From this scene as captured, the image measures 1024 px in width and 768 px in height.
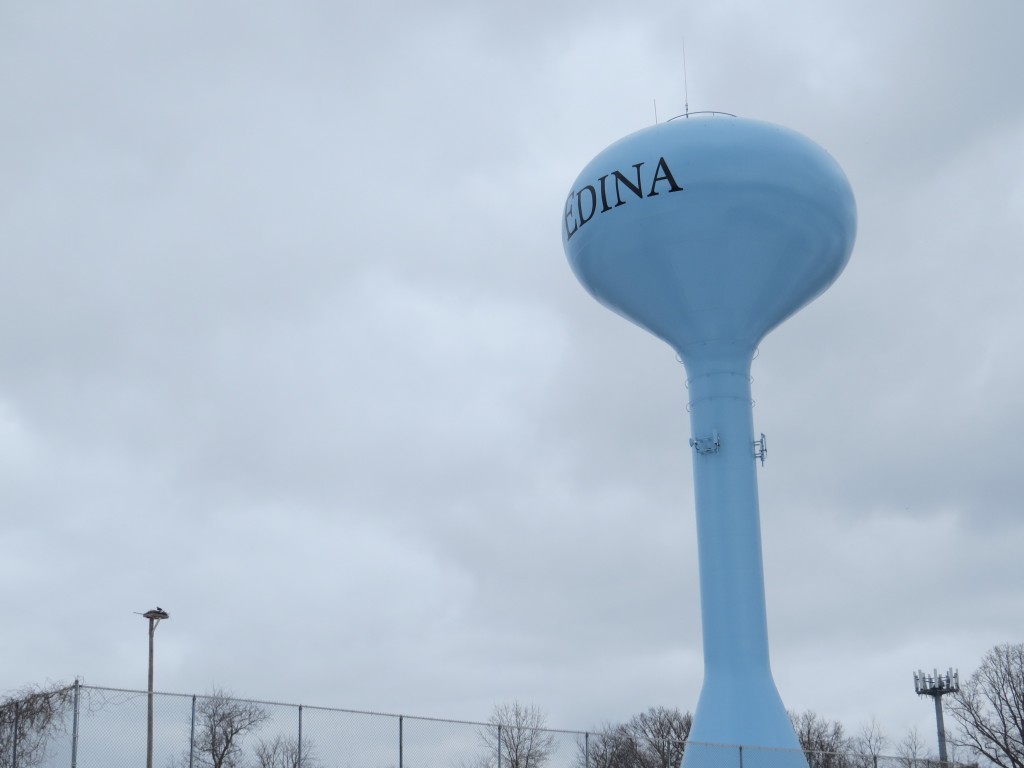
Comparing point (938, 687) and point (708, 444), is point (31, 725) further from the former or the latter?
point (938, 687)

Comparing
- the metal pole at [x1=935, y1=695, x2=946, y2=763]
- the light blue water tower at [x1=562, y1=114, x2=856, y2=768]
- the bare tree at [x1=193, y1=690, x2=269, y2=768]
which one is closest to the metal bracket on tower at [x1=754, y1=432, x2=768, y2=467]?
the light blue water tower at [x1=562, y1=114, x2=856, y2=768]

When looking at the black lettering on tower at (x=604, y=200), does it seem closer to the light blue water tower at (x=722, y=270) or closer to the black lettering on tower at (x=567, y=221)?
the light blue water tower at (x=722, y=270)

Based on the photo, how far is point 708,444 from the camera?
22.7 metres

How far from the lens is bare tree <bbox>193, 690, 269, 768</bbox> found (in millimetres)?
16172

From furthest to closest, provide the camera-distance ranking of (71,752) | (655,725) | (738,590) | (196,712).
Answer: (655,725) → (738,590) → (196,712) → (71,752)

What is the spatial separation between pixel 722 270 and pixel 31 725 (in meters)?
13.1

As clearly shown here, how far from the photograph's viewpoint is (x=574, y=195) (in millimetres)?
23922

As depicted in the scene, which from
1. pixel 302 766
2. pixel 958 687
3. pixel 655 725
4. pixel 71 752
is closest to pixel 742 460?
pixel 302 766

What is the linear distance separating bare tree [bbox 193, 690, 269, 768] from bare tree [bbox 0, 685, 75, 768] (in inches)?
66.6

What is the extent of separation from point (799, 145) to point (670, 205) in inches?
111

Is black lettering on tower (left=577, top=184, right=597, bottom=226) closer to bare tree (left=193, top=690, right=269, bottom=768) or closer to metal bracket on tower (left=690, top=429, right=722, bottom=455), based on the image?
metal bracket on tower (left=690, top=429, right=722, bottom=455)

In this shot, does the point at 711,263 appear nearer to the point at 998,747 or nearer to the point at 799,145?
the point at 799,145

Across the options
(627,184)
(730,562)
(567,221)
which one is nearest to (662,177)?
(627,184)

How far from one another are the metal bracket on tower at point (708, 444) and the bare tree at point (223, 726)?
9.32 metres
